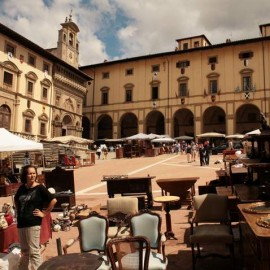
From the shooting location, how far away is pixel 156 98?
43688 mm

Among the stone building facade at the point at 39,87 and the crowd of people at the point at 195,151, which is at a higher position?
the stone building facade at the point at 39,87

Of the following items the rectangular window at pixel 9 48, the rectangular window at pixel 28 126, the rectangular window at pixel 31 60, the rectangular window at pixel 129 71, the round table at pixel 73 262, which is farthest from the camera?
the rectangular window at pixel 129 71

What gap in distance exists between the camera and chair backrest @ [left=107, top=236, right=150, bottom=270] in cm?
429

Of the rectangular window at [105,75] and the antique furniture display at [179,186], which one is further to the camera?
the rectangular window at [105,75]

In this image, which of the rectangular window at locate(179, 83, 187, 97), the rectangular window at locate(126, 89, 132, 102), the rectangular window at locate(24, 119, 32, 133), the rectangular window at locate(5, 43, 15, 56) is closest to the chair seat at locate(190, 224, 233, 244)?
the rectangular window at locate(5, 43, 15, 56)

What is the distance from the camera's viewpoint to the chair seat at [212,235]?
557cm

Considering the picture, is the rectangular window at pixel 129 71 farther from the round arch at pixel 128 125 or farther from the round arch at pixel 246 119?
the round arch at pixel 246 119

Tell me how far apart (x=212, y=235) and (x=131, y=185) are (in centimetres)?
549

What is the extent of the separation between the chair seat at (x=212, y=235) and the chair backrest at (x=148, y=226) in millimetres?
704

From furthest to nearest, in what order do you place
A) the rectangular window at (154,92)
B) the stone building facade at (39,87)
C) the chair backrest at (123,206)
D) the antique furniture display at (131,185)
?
the rectangular window at (154,92)
the stone building facade at (39,87)
the antique furniture display at (131,185)
the chair backrest at (123,206)

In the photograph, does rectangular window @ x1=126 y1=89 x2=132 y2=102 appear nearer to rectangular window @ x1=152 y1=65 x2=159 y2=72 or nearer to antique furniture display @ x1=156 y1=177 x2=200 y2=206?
rectangular window @ x1=152 y1=65 x2=159 y2=72

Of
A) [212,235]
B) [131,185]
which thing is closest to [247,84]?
[131,185]

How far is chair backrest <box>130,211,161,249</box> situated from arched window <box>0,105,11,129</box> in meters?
25.4

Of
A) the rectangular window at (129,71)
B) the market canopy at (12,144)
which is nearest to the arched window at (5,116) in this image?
the market canopy at (12,144)
